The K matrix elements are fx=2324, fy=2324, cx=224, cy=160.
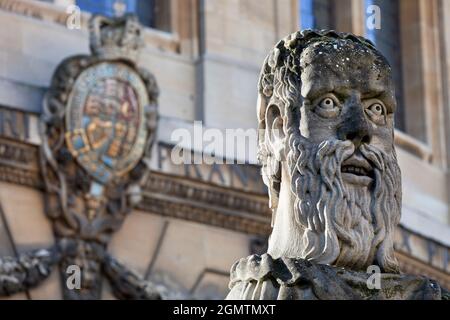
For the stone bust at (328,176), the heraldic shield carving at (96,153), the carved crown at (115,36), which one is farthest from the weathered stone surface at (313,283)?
the carved crown at (115,36)

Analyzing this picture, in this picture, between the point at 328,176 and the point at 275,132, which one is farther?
the point at 275,132

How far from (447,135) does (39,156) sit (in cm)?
811

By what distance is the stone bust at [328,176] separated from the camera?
9.88 metres

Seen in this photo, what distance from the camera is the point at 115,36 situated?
2334 centimetres

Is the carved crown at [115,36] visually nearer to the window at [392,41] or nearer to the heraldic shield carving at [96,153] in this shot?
the heraldic shield carving at [96,153]

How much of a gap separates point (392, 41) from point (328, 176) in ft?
65.3

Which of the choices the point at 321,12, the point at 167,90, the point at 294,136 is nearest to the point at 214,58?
the point at 167,90

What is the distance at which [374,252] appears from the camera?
10109mm

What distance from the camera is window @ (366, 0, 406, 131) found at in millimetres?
29500

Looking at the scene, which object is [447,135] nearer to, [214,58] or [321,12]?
[321,12]

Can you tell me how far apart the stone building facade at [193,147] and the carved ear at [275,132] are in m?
11.7

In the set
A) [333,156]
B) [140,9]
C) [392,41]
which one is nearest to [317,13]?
[392,41]

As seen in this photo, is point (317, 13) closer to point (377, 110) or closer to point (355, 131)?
point (377, 110)

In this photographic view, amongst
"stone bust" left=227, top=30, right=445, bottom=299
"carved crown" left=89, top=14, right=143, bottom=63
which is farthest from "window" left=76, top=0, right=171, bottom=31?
"stone bust" left=227, top=30, right=445, bottom=299
